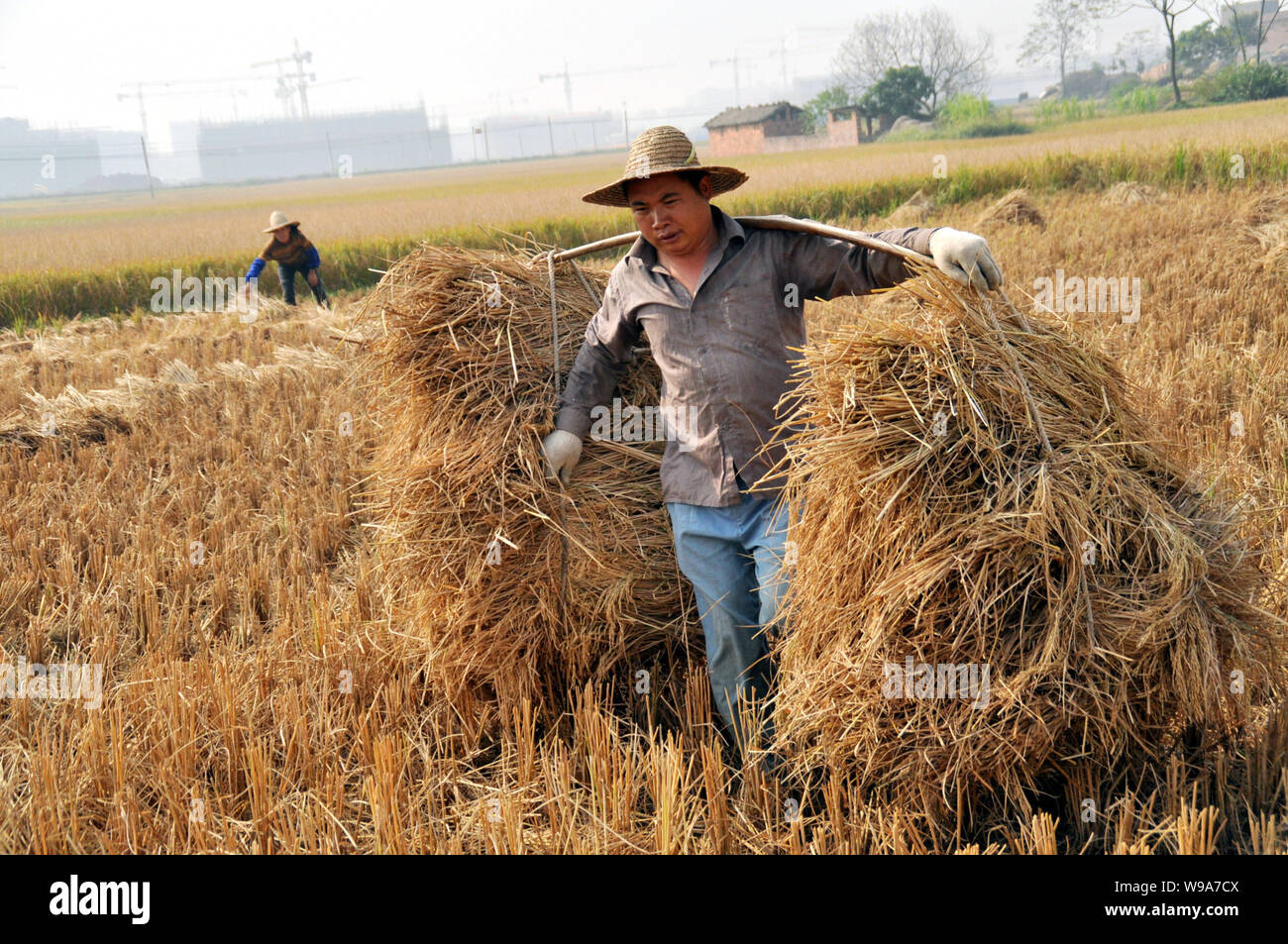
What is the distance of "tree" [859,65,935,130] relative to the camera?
4647cm

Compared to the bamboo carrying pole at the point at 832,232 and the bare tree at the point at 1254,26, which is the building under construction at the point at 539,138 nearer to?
the bare tree at the point at 1254,26

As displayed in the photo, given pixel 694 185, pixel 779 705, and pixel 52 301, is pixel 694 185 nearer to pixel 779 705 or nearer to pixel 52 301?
pixel 779 705

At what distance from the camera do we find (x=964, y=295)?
2217 mm

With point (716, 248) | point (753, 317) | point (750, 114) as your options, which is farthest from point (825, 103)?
point (753, 317)

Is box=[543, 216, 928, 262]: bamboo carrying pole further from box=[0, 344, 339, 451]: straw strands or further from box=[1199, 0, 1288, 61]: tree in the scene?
box=[1199, 0, 1288, 61]: tree

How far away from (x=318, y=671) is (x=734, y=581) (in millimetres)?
1401

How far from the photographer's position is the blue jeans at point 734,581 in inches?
100

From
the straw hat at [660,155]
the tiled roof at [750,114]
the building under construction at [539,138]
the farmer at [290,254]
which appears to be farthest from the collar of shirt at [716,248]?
the building under construction at [539,138]

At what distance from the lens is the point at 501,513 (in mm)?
2676

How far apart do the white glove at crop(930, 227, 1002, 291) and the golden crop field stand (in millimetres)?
534

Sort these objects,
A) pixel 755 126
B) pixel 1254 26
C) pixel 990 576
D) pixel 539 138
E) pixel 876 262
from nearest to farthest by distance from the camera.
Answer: pixel 990 576 < pixel 876 262 < pixel 1254 26 < pixel 755 126 < pixel 539 138

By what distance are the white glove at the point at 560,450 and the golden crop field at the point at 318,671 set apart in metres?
0.66

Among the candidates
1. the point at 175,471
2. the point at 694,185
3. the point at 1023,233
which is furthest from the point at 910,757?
the point at 1023,233

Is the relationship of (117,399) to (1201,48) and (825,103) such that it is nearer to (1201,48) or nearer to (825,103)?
(1201,48)
